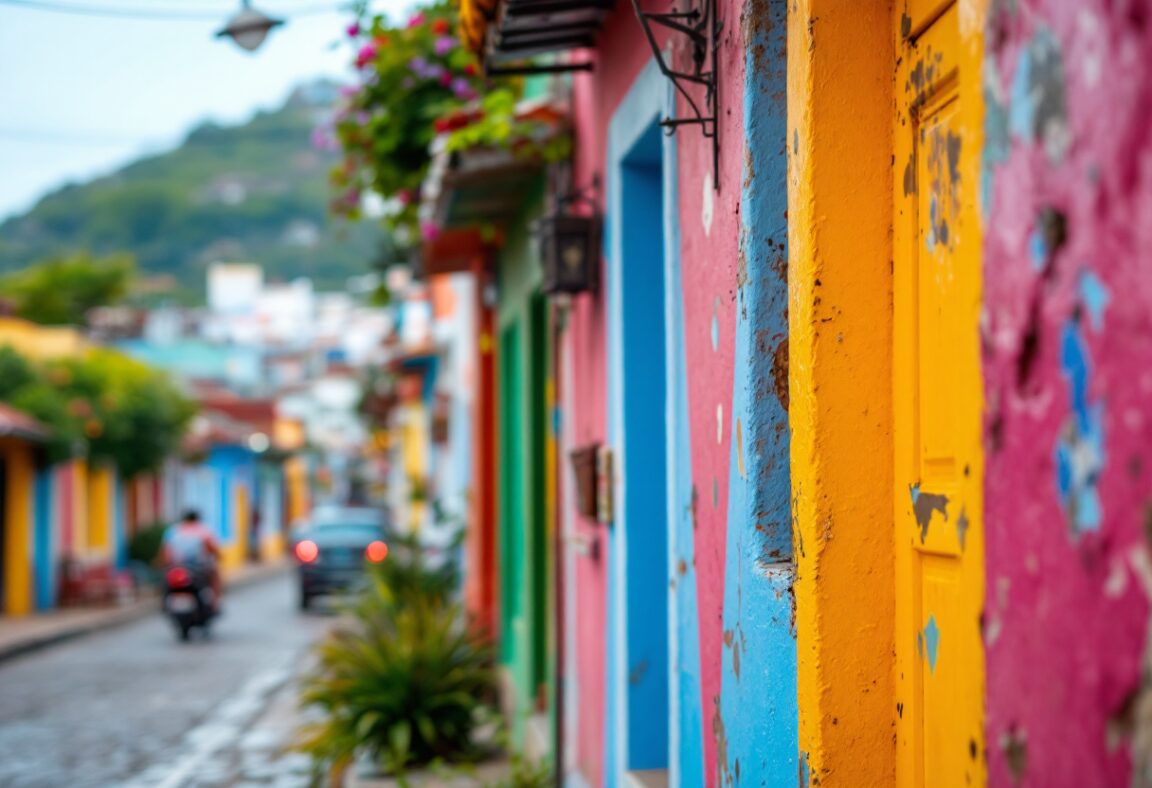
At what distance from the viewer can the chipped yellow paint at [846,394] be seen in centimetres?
258

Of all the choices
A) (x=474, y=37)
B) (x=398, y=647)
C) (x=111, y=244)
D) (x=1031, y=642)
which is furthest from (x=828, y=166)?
(x=111, y=244)

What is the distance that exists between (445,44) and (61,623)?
1554 centimetres

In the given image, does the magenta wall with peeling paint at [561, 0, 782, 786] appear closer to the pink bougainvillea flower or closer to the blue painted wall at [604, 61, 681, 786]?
the blue painted wall at [604, 61, 681, 786]

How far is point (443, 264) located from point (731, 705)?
936 cm

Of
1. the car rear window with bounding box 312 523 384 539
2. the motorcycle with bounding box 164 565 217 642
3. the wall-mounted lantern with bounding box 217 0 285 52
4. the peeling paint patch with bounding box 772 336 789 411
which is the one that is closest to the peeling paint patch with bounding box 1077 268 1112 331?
the peeling paint patch with bounding box 772 336 789 411

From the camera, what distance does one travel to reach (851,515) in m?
2.61

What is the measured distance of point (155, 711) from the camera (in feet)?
38.7

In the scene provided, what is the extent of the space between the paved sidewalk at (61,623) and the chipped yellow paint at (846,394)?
15660mm

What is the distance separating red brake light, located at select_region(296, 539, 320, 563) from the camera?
2286 centimetres

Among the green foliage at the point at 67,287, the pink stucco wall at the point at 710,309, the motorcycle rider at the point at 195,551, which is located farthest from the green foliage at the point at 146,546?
the pink stucco wall at the point at 710,309

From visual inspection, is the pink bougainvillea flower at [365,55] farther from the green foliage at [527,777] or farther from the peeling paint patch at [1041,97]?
the peeling paint patch at [1041,97]

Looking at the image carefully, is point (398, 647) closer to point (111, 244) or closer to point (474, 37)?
point (474, 37)

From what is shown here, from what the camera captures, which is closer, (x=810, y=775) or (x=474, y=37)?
(x=810, y=775)

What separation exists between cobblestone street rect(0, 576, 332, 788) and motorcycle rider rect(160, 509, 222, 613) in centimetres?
90
